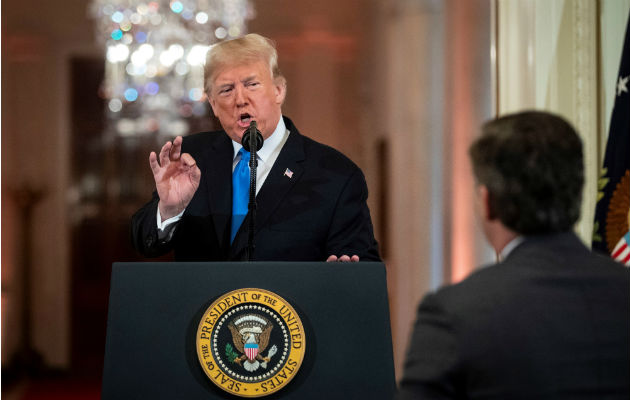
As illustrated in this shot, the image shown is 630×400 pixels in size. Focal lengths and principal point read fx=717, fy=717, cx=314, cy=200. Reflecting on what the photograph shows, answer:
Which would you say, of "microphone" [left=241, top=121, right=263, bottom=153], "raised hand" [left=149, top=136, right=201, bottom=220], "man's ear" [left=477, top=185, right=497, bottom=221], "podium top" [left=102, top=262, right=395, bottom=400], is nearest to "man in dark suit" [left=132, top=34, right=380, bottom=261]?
"raised hand" [left=149, top=136, right=201, bottom=220]

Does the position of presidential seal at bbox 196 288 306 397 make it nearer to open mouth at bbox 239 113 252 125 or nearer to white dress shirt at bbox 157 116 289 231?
white dress shirt at bbox 157 116 289 231

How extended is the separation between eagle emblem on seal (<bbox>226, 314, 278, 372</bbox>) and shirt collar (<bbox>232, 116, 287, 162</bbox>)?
3.22 feet

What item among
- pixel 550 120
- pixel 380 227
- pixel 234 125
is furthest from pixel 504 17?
pixel 550 120

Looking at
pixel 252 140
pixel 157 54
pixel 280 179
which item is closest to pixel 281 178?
pixel 280 179

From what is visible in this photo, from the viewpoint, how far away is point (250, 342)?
1.57 meters

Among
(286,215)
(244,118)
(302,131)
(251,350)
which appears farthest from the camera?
(302,131)

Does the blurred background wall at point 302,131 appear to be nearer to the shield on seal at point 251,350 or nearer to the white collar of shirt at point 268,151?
the white collar of shirt at point 268,151

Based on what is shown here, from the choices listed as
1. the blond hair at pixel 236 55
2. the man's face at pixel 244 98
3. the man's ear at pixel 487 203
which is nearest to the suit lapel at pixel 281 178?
the man's face at pixel 244 98

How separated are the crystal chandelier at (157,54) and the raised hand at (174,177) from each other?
242 cm

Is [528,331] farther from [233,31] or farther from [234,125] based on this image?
[233,31]

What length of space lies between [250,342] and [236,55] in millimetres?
→ 1274

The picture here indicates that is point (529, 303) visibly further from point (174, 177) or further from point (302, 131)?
point (302, 131)

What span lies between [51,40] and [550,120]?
406cm

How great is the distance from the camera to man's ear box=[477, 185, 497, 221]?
3.62 ft
